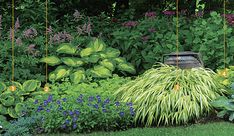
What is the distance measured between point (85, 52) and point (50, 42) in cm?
77

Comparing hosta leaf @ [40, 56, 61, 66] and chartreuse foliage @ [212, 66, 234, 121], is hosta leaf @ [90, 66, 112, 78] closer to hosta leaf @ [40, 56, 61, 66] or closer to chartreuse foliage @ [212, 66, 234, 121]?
hosta leaf @ [40, 56, 61, 66]

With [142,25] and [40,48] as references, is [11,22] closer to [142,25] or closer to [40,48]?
[40,48]

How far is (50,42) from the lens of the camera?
935 cm

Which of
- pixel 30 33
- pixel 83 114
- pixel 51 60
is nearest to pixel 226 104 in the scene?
pixel 83 114

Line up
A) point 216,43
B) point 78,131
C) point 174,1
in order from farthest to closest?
point 174,1 < point 216,43 < point 78,131

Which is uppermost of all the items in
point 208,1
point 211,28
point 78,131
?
point 208,1

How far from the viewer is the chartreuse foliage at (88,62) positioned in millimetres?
8562

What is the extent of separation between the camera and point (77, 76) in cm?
841

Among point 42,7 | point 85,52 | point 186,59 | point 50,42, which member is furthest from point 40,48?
point 186,59

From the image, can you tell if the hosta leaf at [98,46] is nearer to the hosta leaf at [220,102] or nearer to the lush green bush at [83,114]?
the lush green bush at [83,114]

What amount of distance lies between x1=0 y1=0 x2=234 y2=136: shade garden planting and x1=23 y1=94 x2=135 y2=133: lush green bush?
1 cm

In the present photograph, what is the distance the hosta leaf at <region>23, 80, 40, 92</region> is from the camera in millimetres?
7930

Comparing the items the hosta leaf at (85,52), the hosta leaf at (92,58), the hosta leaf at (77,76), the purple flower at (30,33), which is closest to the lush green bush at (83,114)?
the hosta leaf at (77,76)

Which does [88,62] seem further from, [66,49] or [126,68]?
[126,68]
